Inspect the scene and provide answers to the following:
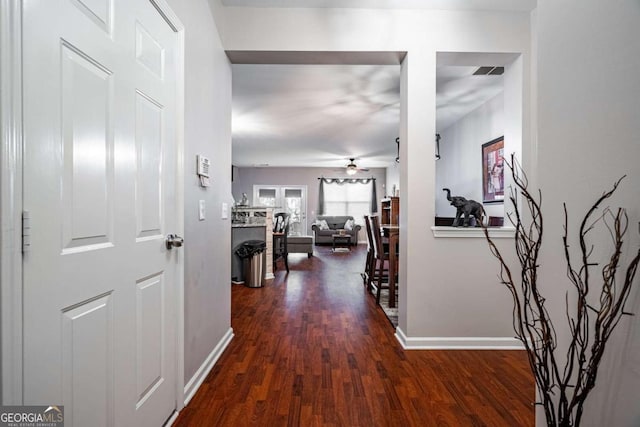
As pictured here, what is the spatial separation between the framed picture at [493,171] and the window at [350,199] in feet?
21.9

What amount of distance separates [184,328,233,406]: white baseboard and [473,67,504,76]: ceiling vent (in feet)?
12.2

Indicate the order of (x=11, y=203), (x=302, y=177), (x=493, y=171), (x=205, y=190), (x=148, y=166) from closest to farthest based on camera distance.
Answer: (x=11, y=203)
(x=148, y=166)
(x=205, y=190)
(x=493, y=171)
(x=302, y=177)

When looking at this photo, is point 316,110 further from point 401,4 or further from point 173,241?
point 173,241

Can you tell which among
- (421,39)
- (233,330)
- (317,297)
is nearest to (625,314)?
(421,39)

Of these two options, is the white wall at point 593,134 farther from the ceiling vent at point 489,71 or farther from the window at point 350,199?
the window at point 350,199

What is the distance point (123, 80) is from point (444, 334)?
2.61 metres

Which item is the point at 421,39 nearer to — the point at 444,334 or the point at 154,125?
the point at 154,125

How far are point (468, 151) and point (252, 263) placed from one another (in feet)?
12.5

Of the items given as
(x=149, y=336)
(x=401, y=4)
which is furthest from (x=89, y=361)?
(x=401, y=4)

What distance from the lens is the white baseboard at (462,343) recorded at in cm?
247

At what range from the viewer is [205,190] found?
6.88 ft

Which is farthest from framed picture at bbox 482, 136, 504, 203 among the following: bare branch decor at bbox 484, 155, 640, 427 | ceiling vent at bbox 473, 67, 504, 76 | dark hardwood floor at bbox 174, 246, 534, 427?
bare branch decor at bbox 484, 155, 640, 427

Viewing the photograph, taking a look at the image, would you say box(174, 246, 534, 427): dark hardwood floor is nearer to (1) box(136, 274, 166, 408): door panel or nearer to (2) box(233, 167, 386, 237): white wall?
(1) box(136, 274, 166, 408): door panel

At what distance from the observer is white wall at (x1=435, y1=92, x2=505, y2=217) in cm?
425
